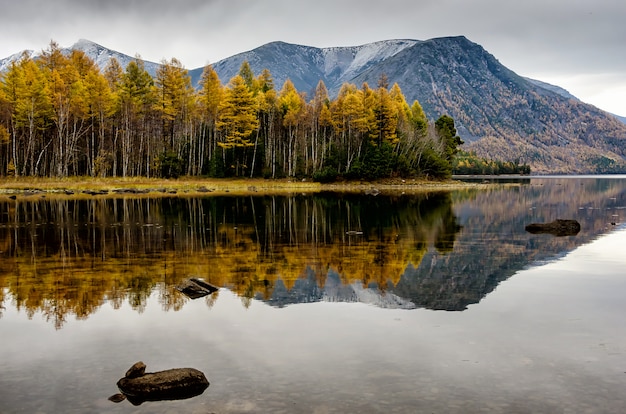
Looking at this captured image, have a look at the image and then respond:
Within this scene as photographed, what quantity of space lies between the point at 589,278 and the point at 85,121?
73961 millimetres

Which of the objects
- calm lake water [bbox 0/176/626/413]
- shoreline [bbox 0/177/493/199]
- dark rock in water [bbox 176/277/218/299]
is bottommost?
A: calm lake water [bbox 0/176/626/413]

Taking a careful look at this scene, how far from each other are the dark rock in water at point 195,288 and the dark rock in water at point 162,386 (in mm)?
5968

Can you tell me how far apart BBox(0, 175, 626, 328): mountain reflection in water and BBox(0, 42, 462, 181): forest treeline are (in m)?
35.7

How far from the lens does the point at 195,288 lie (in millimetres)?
14789

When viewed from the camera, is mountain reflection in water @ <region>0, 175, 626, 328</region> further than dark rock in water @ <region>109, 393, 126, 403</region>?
Yes

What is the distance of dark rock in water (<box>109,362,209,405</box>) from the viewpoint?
27.0 ft

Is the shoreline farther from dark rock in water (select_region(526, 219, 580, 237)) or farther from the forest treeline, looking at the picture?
dark rock in water (select_region(526, 219, 580, 237))

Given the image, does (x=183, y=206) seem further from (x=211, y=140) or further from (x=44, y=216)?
(x=211, y=140)

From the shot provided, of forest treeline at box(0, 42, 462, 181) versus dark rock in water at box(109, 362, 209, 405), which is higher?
forest treeline at box(0, 42, 462, 181)

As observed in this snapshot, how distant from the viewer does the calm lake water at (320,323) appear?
827 centimetres

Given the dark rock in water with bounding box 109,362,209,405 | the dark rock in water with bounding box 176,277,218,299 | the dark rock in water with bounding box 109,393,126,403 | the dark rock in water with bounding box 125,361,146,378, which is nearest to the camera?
the dark rock in water with bounding box 109,393,126,403

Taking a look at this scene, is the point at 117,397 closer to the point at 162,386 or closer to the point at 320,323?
the point at 162,386

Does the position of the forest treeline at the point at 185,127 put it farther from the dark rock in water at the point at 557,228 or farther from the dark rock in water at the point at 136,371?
the dark rock in water at the point at 136,371

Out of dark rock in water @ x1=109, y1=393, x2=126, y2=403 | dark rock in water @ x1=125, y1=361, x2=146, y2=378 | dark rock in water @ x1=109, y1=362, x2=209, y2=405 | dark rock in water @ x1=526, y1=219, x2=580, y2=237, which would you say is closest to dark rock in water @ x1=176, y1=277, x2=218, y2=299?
dark rock in water @ x1=125, y1=361, x2=146, y2=378
